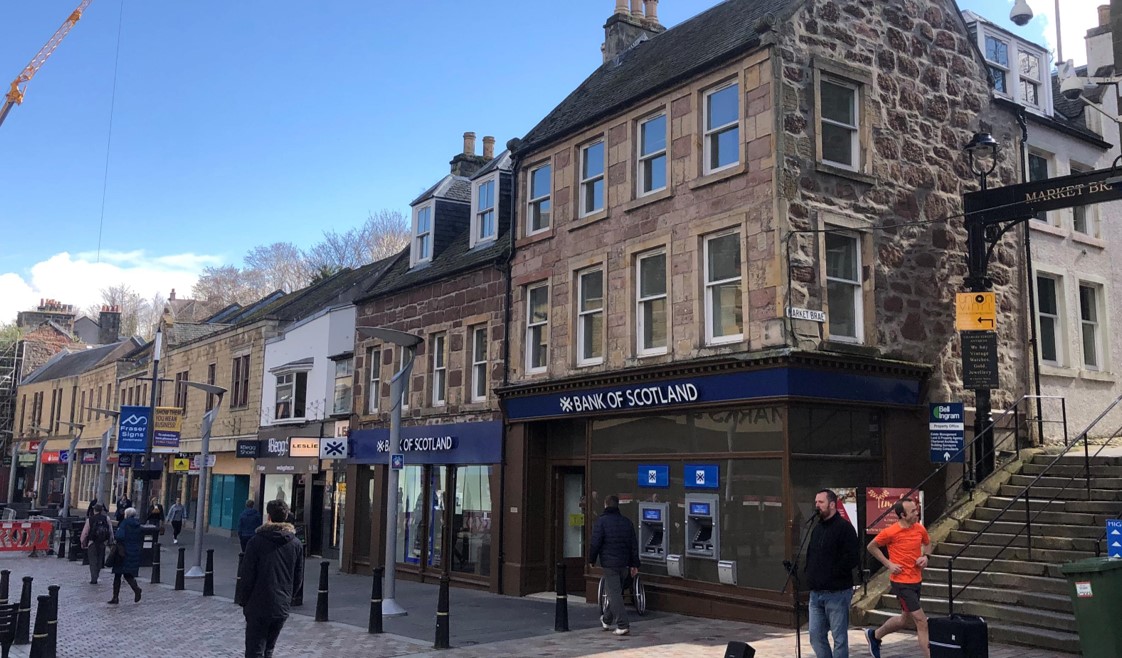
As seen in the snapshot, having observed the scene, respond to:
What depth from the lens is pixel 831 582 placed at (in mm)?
9023

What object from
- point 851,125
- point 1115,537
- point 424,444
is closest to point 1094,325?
point 851,125

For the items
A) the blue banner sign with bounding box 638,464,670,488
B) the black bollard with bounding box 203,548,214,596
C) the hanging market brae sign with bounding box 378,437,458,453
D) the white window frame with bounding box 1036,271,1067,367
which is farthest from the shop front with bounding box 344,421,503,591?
the white window frame with bounding box 1036,271,1067,367

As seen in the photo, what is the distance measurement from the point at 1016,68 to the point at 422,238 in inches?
569

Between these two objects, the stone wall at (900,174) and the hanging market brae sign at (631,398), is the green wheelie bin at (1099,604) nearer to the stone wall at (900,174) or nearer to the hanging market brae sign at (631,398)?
the stone wall at (900,174)

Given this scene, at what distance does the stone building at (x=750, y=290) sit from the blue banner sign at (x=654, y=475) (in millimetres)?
43

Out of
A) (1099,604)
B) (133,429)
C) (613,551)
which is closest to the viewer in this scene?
(1099,604)

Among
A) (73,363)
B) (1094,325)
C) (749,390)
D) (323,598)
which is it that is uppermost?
(73,363)

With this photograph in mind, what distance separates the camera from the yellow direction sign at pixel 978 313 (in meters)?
15.1

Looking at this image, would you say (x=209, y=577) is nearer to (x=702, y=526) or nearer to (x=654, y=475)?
(x=654, y=475)

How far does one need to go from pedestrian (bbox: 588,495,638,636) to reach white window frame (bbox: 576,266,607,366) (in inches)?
158

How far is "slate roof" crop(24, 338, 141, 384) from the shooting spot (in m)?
59.8

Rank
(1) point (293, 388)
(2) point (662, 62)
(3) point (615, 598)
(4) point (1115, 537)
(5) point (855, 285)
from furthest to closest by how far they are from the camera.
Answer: (1) point (293, 388)
(2) point (662, 62)
(5) point (855, 285)
(3) point (615, 598)
(4) point (1115, 537)

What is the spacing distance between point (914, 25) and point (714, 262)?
5.88 metres

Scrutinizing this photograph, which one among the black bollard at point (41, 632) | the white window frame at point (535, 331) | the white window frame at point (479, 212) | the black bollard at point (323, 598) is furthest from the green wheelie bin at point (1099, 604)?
the white window frame at point (479, 212)
